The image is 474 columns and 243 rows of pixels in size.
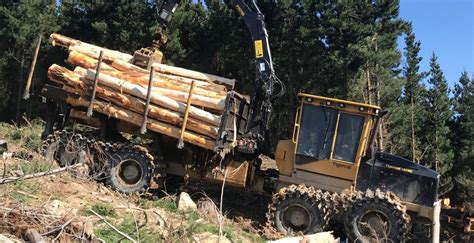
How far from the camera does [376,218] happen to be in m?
9.48

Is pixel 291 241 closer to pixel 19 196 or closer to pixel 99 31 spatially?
pixel 19 196

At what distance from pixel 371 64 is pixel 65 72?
638 inches

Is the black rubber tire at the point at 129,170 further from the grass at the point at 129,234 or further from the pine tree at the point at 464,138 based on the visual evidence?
the pine tree at the point at 464,138

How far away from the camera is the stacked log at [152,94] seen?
408 inches

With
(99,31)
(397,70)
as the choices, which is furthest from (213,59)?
(397,70)

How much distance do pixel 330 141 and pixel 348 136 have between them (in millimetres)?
374

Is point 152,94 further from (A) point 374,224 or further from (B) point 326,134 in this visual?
(A) point 374,224

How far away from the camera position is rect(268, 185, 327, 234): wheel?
9.62m

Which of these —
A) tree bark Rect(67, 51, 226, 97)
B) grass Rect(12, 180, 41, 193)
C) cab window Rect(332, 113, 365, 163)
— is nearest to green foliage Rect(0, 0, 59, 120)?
tree bark Rect(67, 51, 226, 97)

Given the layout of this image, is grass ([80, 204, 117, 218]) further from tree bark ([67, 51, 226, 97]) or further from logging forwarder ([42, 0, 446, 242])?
tree bark ([67, 51, 226, 97])

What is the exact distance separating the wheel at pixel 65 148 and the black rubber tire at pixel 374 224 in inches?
228

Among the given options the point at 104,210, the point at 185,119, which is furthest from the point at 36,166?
the point at 185,119

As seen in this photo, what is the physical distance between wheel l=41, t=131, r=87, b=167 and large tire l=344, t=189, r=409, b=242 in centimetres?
583

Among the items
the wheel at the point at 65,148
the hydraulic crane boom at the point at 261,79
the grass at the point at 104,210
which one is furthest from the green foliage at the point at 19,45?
the grass at the point at 104,210
